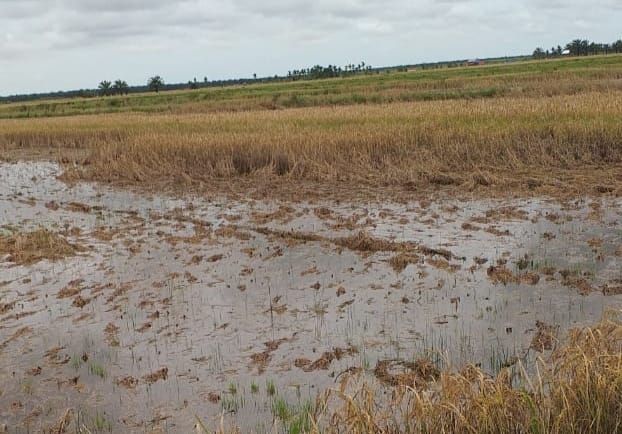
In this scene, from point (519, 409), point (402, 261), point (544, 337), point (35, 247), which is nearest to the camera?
point (519, 409)

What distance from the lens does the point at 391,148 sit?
13.1m

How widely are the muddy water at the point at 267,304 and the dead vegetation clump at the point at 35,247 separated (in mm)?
169

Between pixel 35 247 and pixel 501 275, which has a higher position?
pixel 35 247

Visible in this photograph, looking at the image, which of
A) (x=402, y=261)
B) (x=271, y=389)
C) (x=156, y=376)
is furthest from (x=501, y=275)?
(x=156, y=376)

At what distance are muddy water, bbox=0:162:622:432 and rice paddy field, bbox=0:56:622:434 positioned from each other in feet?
0.09

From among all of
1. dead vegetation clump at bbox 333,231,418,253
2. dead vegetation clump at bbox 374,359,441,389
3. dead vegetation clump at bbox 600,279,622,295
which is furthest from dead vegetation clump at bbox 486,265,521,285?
dead vegetation clump at bbox 374,359,441,389

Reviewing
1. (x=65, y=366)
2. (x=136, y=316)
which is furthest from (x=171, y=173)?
(x=65, y=366)

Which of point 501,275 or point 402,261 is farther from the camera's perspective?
point 402,261

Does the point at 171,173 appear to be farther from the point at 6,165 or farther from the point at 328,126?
the point at 6,165

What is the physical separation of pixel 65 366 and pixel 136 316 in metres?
1.15

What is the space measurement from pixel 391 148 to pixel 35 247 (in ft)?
25.1

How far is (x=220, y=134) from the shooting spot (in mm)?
16078

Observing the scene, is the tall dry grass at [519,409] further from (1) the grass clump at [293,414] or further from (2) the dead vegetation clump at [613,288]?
(2) the dead vegetation clump at [613,288]

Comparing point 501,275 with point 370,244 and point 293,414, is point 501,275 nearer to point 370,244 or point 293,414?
point 370,244
